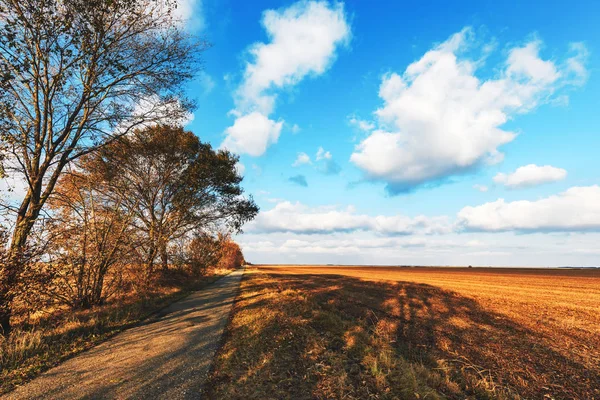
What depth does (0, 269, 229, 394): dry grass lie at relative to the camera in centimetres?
561

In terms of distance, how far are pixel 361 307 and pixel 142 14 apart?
14290mm

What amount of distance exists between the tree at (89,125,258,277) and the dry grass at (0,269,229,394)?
366 centimetres

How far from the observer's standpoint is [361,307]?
12641 mm

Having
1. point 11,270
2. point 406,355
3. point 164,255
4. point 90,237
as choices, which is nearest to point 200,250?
point 164,255

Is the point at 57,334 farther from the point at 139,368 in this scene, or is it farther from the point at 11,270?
the point at 139,368

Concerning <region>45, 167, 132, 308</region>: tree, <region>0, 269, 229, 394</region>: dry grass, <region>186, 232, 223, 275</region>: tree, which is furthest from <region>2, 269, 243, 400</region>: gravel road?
<region>186, 232, 223, 275</region>: tree

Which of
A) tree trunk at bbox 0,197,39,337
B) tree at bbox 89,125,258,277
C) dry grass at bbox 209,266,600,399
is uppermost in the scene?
tree at bbox 89,125,258,277

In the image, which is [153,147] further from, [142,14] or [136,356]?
[136,356]

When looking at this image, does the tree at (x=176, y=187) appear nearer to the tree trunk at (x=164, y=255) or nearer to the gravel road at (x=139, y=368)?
the tree trunk at (x=164, y=255)

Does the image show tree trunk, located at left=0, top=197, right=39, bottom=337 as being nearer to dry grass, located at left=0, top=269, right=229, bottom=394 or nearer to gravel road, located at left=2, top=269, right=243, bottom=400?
dry grass, located at left=0, top=269, right=229, bottom=394

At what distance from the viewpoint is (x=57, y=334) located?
7648mm

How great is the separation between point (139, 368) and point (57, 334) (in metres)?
4.28

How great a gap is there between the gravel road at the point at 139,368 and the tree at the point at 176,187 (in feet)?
23.5

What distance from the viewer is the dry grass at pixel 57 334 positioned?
5.61 m
